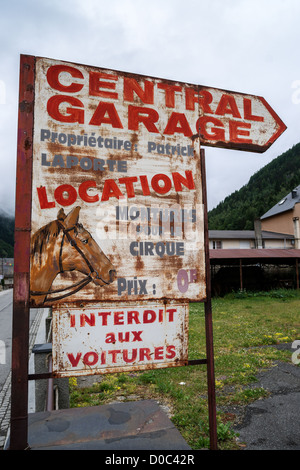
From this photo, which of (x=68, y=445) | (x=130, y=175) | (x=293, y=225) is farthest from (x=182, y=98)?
(x=293, y=225)

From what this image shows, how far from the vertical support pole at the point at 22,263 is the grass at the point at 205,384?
2.47m

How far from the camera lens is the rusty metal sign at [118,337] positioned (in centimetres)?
237

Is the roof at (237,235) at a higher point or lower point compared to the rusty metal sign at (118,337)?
higher

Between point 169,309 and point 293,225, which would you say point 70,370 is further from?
point 293,225

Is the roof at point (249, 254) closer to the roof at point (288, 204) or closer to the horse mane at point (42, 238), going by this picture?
the horse mane at point (42, 238)

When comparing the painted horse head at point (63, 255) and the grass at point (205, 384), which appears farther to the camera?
the grass at point (205, 384)

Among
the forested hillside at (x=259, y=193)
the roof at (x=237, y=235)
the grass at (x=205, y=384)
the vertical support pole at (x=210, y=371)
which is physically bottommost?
the grass at (x=205, y=384)

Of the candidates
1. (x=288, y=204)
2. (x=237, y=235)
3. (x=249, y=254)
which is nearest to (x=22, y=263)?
(x=249, y=254)

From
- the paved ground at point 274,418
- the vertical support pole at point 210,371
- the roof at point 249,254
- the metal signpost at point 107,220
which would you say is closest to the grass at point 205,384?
the paved ground at point 274,418

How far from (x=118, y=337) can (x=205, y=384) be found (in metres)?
4.11

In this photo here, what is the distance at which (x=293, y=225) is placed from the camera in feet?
143

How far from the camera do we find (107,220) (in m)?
2.51

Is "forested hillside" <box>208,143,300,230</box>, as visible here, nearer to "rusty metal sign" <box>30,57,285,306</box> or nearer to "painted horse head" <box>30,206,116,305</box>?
"rusty metal sign" <box>30,57,285,306</box>

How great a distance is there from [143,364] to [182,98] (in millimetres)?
2436
